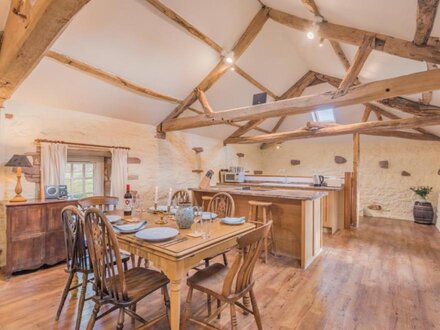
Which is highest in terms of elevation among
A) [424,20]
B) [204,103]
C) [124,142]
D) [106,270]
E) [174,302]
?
[424,20]

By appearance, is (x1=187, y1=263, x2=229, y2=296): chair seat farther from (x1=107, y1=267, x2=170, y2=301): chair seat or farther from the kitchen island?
the kitchen island

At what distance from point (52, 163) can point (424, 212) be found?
789 cm

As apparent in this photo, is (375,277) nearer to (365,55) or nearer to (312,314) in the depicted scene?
(312,314)

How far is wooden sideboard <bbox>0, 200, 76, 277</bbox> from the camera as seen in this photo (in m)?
2.90

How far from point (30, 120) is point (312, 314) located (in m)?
4.23

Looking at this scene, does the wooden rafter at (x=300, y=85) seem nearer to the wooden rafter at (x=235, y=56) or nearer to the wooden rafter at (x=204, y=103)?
the wooden rafter at (x=235, y=56)

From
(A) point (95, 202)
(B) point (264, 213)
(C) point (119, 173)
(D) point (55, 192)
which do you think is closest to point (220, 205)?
(B) point (264, 213)

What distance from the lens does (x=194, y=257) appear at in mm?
1700

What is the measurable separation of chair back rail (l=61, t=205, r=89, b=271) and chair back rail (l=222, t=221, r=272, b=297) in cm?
125

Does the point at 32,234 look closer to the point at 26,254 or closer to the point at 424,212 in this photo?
the point at 26,254

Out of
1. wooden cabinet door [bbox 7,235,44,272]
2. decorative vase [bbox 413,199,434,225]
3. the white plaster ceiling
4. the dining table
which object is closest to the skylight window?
the white plaster ceiling

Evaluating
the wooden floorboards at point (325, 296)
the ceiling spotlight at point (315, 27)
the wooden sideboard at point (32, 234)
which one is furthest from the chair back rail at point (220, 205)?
the ceiling spotlight at point (315, 27)

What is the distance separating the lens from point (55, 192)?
3.44 meters

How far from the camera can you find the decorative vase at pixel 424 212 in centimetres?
588
